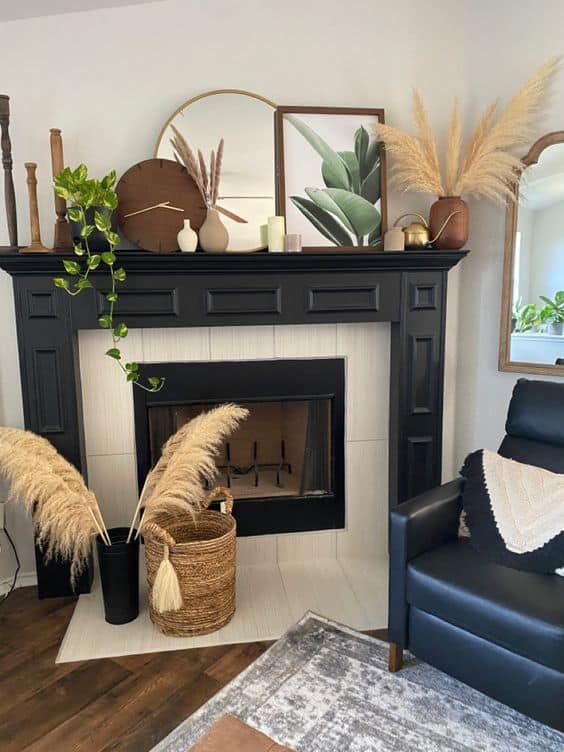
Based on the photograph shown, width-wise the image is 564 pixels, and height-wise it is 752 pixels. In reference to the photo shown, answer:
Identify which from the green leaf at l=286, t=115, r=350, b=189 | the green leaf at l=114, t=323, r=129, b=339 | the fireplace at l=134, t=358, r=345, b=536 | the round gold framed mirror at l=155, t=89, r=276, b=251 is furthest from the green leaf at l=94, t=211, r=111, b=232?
the green leaf at l=286, t=115, r=350, b=189

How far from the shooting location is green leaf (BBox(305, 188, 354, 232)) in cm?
261

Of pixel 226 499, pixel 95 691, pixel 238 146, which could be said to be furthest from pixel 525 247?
pixel 95 691

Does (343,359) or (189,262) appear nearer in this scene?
(189,262)

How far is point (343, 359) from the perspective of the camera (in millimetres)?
2799

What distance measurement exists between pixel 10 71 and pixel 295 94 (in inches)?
47.6

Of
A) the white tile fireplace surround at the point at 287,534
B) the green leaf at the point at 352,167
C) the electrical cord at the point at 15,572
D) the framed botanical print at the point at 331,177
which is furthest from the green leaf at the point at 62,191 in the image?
the electrical cord at the point at 15,572

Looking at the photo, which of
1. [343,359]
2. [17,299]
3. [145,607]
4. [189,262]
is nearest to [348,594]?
[145,607]

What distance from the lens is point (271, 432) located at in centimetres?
290

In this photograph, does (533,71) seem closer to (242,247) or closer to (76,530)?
(242,247)

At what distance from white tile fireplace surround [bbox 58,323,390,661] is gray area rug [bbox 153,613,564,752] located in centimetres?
27

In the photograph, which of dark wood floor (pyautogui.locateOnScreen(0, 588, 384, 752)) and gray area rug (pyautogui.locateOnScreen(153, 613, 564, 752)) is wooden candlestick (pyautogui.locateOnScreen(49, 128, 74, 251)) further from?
gray area rug (pyautogui.locateOnScreen(153, 613, 564, 752))

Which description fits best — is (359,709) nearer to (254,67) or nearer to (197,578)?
(197,578)

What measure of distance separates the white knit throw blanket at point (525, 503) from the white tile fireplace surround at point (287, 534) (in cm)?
74

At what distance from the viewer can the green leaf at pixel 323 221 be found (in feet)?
8.54
